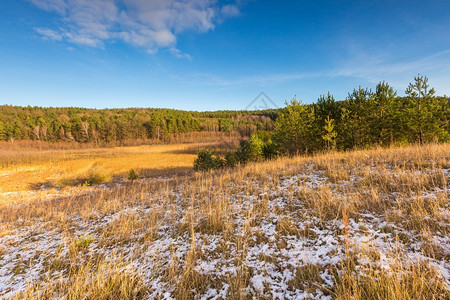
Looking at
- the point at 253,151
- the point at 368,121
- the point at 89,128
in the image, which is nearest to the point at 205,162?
the point at 253,151

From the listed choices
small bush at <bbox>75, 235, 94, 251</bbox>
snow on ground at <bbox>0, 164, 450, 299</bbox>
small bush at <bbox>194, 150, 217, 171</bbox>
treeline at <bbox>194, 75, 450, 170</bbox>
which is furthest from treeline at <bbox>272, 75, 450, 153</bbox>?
small bush at <bbox>75, 235, 94, 251</bbox>

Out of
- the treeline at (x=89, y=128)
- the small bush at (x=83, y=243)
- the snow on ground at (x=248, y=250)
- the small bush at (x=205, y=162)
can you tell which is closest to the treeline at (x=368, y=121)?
the small bush at (x=205, y=162)

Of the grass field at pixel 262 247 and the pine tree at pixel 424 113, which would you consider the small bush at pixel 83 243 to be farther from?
the pine tree at pixel 424 113

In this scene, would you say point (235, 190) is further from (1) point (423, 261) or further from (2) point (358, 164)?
(2) point (358, 164)

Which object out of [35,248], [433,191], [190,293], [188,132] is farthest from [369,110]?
[188,132]

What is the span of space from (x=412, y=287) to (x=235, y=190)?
15.4 feet

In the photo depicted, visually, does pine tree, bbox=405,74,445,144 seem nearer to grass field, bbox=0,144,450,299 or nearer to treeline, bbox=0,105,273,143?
grass field, bbox=0,144,450,299

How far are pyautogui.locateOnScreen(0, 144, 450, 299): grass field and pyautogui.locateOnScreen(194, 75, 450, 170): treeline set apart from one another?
37.2 ft

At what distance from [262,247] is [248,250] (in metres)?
0.26

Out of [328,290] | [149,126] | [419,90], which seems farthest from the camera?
[149,126]

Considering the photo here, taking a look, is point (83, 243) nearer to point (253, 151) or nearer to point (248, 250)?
point (248, 250)

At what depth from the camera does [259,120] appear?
117 metres

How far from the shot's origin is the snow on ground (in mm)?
2326

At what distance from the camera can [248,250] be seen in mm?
2998
